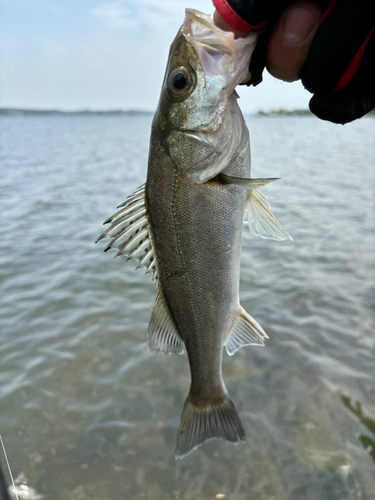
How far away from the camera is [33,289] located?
6.45 m

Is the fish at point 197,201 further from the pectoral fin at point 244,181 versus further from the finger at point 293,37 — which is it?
the finger at point 293,37

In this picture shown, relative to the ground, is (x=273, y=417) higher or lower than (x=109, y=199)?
higher

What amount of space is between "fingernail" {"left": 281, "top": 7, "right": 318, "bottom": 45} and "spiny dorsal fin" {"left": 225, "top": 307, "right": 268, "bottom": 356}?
151cm

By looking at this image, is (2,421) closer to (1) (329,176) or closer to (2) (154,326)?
(2) (154,326)

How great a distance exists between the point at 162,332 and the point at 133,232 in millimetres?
632

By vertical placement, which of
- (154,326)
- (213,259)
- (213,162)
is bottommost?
(154,326)

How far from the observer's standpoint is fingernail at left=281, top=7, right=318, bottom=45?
156 cm

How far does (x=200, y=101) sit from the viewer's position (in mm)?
1833

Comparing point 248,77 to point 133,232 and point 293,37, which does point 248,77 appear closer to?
point 293,37

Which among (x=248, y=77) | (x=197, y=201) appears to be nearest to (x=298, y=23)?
(x=248, y=77)

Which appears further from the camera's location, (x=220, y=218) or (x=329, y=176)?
(x=329, y=176)

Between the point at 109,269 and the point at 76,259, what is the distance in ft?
2.59

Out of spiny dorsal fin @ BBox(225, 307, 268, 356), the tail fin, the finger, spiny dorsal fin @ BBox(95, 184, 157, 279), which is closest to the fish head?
the finger

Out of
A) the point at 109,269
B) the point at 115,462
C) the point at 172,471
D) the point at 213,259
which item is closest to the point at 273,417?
the point at 172,471
